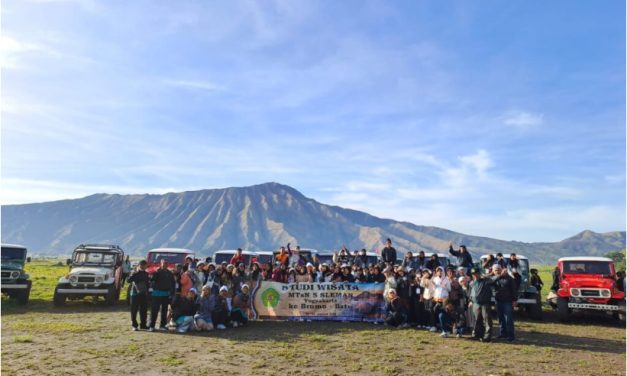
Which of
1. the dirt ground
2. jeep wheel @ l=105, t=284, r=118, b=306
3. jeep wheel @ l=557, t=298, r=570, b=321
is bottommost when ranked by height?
the dirt ground

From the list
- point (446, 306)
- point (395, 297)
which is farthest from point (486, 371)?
point (395, 297)

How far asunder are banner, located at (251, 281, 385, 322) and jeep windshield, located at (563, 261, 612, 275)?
793 cm

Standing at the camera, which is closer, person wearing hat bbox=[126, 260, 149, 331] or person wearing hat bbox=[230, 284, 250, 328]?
person wearing hat bbox=[126, 260, 149, 331]

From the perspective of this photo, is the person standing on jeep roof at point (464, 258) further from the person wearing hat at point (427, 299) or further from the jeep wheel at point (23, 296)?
the jeep wheel at point (23, 296)

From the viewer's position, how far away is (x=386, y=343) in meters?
11.1

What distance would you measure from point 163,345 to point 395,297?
23.1 ft

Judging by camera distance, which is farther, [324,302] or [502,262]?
[502,262]

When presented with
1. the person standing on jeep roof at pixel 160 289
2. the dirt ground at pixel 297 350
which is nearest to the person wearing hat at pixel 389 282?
the dirt ground at pixel 297 350

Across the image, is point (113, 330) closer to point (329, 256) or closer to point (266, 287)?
point (266, 287)

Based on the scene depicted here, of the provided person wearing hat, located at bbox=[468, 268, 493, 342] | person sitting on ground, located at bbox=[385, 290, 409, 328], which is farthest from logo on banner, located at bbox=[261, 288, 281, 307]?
person wearing hat, located at bbox=[468, 268, 493, 342]

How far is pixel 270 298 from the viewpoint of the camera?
1459cm

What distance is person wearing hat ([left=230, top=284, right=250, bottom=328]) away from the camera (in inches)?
528

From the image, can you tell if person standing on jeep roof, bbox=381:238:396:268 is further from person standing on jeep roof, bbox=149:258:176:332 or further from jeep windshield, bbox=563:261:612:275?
person standing on jeep roof, bbox=149:258:176:332

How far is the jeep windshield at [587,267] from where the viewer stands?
16000mm
